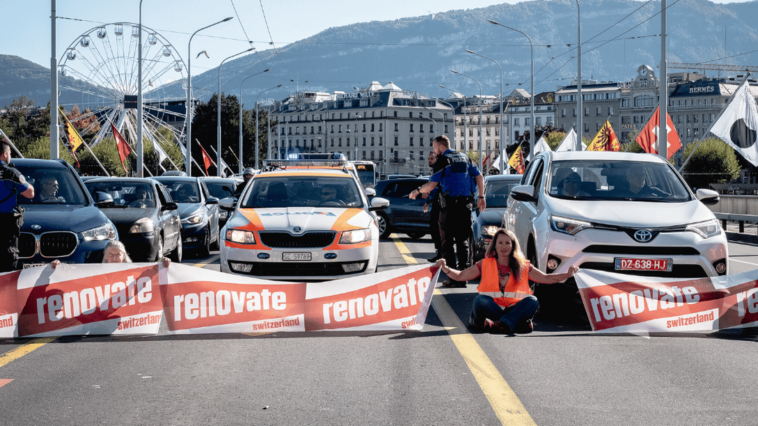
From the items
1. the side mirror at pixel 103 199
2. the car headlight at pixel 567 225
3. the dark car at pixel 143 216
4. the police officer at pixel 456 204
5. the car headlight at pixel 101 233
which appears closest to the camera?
the car headlight at pixel 567 225

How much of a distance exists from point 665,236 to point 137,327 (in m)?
4.92

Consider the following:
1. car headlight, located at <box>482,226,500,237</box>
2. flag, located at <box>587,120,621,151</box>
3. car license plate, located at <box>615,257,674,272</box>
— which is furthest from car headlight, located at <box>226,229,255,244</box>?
flag, located at <box>587,120,621,151</box>

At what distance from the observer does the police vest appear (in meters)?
11.6

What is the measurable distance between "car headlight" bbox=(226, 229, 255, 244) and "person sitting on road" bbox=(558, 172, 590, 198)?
340cm

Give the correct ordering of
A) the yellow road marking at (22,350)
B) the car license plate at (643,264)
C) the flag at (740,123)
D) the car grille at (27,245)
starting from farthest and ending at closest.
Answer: the flag at (740,123) → the car grille at (27,245) → the car license plate at (643,264) → the yellow road marking at (22,350)

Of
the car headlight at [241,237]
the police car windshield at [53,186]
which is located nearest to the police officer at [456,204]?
the car headlight at [241,237]

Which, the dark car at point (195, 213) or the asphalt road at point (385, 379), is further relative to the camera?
the dark car at point (195, 213)

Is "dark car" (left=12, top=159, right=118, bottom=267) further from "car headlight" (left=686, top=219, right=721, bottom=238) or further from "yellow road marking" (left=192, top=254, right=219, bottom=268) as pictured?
"car headlight" (left=686, top=219, right=721, bottom=238)

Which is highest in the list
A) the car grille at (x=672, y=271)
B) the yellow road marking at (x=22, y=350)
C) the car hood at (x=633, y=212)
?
the car hood at (x=633, y=212)

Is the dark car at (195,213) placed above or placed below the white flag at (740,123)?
below

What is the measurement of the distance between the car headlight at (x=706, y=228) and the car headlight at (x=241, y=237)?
4490mm

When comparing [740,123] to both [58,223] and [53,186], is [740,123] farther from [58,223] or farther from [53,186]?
[58,223]

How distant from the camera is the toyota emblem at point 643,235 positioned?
343 inches

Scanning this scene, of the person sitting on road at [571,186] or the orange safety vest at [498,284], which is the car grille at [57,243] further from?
the person sitting on road at [571,186]
